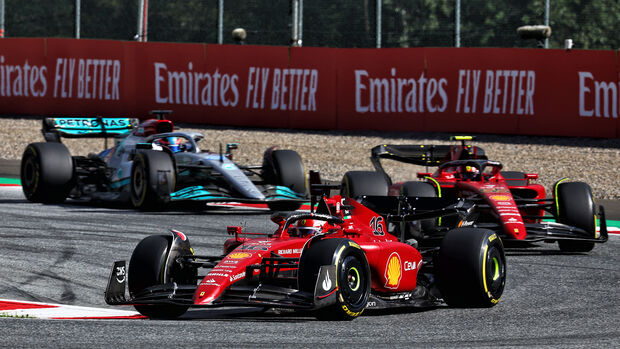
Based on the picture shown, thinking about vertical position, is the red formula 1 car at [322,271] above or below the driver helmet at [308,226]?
below

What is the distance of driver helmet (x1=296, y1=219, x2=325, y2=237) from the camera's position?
9.48 metres

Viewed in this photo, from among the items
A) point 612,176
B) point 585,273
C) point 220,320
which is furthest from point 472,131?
point 220,320

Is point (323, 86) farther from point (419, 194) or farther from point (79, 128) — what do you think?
point (419, 194)

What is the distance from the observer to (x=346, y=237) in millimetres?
9562

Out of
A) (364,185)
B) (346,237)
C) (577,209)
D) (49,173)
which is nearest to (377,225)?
(346,237)

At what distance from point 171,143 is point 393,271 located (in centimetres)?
877

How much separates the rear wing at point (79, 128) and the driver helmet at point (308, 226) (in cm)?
965

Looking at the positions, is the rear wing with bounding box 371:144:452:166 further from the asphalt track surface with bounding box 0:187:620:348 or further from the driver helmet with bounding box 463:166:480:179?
the asphalt track surface with bounding box 0:187:620:348

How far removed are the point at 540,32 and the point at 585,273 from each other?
1360cm

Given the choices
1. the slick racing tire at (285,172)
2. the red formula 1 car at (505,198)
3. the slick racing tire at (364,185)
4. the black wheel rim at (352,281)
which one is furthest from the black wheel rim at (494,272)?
the slick racing tire at (285,172)

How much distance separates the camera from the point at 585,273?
11945mm

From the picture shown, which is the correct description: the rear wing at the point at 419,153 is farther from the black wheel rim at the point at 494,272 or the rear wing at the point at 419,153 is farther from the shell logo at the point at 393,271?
the shell logo at the point at 393,271

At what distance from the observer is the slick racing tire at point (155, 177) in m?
16.5

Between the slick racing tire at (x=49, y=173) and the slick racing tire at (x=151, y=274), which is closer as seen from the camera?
the slick racing tire at (x=151, y=274)
